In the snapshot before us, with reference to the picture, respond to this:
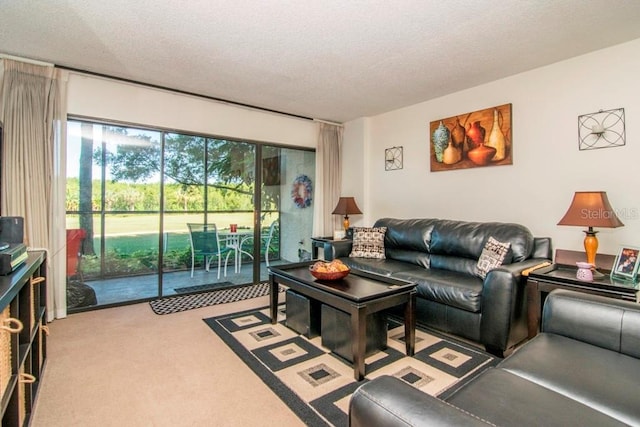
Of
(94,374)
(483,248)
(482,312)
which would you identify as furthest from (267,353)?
(483,248)

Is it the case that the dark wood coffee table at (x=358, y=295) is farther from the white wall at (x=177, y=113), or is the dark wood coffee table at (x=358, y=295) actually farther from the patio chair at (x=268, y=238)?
the white wall at (x=177, y=113)

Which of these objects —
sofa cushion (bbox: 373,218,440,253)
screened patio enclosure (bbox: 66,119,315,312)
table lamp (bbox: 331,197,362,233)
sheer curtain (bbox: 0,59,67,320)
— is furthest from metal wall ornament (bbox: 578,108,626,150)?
sheer curtain (bbox: 0,59,67,320)

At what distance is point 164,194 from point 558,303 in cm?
384

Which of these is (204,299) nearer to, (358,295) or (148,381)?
(148,381)

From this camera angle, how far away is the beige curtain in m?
5.09

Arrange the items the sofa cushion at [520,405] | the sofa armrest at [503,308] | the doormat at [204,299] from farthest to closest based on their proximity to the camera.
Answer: the doormat at [204,299] → the sofa armrest at [503,308] → the sofa cushion at [520,405]

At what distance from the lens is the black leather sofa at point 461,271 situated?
7.89ft

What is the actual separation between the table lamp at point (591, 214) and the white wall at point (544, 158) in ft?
1.41

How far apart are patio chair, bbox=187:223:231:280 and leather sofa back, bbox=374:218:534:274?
219 centimetres

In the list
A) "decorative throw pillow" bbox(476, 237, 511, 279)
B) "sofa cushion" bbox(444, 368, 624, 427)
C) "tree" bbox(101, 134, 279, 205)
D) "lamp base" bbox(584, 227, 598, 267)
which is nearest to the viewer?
"sofa cushion" bbox(444, 368, 624, 427)

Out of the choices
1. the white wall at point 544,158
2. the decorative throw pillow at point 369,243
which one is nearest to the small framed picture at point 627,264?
the white wall at point 544,158

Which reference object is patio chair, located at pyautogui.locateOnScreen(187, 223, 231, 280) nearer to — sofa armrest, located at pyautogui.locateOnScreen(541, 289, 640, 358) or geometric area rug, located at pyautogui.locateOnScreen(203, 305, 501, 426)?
geometric area rug, located at pyautogui.locateOnScreen(203, 305, 501, 426)

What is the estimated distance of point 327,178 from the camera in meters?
5.17

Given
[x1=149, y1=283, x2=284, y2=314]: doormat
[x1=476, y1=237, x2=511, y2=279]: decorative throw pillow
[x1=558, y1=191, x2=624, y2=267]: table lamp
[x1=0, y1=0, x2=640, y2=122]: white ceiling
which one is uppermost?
[x1=0, y1=0, x2=640, y2=122]: white ceiling
